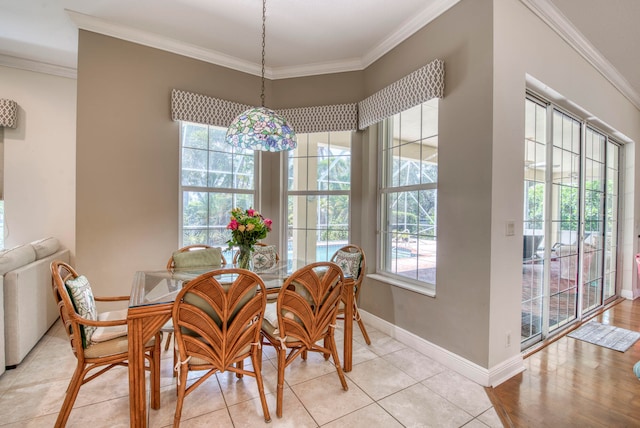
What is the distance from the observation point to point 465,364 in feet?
6.97

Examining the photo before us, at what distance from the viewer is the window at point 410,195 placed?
2.57 metres

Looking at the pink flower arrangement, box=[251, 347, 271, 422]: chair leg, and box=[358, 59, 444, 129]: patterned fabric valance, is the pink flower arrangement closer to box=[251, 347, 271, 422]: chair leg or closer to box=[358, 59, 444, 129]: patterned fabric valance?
box=[251, 347, 271, 422]: chair leg

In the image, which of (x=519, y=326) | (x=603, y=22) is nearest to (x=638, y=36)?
(x=603, y=22)

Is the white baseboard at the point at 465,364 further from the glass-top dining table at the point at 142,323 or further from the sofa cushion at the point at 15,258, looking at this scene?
the sofa cushion at the point at 15,258

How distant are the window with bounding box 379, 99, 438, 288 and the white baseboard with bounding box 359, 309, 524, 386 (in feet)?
1.67

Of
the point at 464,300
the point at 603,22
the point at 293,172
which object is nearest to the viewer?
the point at 464,300

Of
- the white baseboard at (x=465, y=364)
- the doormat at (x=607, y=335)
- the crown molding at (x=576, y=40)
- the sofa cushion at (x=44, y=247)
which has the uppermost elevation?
the crown molding at (x=576, y=40)

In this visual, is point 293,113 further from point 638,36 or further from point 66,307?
point 638,36

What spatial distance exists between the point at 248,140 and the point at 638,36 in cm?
390

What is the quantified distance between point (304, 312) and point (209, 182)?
219cm

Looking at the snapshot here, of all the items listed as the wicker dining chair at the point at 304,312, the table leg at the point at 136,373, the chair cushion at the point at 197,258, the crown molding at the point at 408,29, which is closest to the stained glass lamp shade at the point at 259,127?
the wicker dining chair at the point at 304,312

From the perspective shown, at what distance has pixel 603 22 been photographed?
251 cm

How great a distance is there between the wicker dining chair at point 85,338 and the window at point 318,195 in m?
2.08

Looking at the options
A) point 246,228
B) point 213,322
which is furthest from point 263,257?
point 213,322
